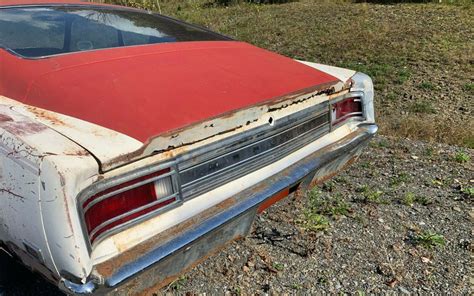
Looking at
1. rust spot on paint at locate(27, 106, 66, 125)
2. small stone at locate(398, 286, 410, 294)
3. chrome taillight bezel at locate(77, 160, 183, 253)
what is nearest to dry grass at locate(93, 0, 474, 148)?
small stone at locate(398, 286, 410, 294)

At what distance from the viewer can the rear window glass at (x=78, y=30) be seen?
94.6 inches

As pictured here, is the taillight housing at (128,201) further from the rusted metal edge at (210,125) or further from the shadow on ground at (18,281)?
the shadow on ground at (18,281)

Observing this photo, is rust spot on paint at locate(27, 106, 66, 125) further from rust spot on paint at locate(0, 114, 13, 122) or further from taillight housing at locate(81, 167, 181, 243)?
taillight housing at locate(81, 167, 181, 243)

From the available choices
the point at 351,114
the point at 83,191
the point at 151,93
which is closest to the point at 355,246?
the point at 351,114

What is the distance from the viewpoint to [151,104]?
1885 millimetres

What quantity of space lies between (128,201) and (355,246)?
1561 mm

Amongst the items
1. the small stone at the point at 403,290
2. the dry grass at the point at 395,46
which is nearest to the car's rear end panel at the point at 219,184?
the small stone at the point at 403,290

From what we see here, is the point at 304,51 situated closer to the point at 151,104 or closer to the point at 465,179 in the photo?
the point at 465,179

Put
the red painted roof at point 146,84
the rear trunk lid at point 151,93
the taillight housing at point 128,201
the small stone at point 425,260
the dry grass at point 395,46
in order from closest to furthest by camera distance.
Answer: the taillight housing at point 128,201, the rear trunk lid at point 151,93, the red painted roof at point 146,84, the small stone at point 425,260, the dry grass at point 395,46

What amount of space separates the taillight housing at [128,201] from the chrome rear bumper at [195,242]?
0.40 feet

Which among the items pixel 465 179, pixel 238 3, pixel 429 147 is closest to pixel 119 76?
pixel 465 179

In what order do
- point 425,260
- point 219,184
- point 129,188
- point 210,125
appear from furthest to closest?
point 425,260 < point 219,184 < point 210,125 < point 129,188

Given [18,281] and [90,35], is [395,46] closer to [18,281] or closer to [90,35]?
[90,35]

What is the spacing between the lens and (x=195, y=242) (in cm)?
182
